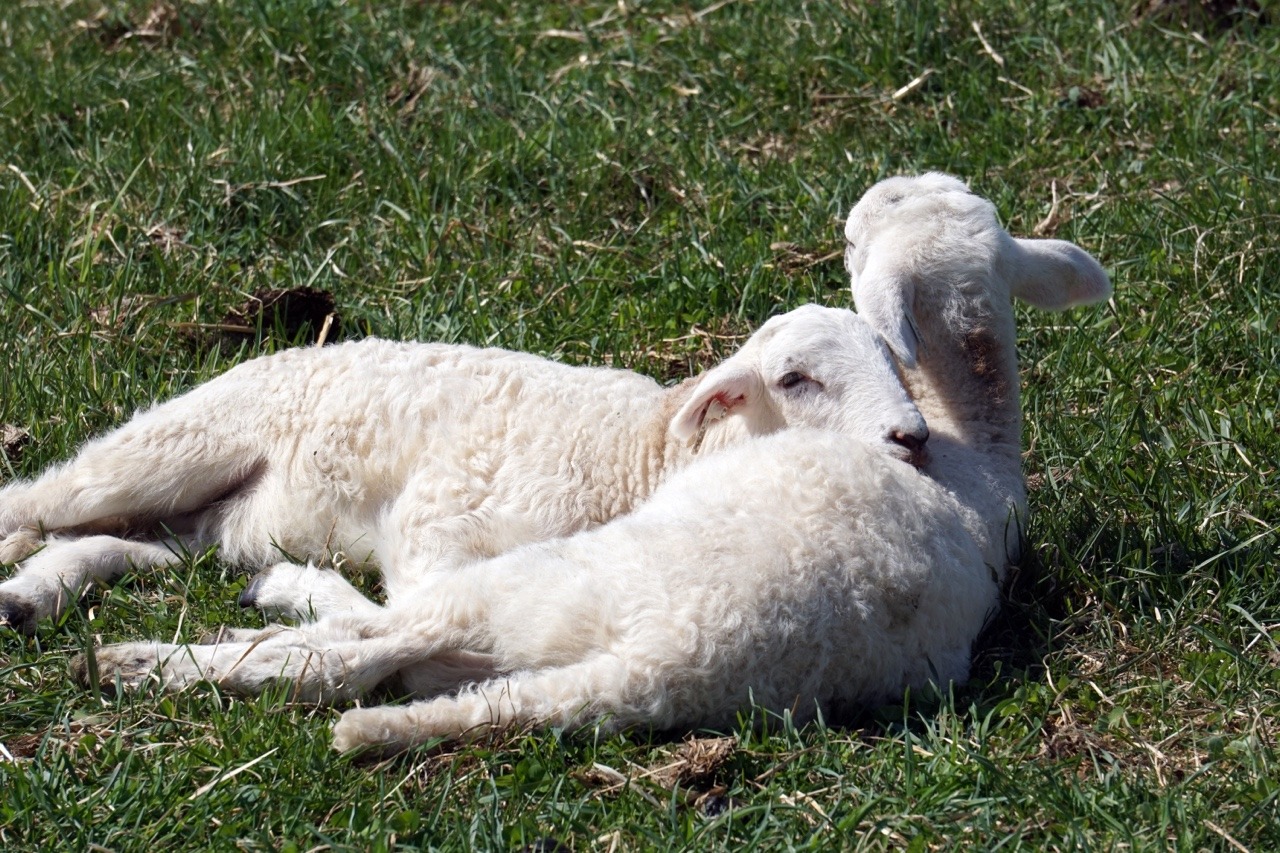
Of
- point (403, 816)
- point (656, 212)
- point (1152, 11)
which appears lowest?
point (403, 816)

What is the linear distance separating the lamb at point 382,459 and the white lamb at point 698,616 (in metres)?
0.27

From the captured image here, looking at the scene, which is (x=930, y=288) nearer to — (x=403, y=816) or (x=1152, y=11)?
(x=403, y=816)

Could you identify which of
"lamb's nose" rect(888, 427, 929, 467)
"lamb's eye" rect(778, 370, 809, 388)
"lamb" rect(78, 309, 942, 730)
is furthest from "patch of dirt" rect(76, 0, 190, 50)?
"lamb's nose" rect(888, 427, 929, 467)

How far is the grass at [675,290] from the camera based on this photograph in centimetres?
315

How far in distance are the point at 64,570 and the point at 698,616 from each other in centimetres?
191

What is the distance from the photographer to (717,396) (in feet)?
14.0

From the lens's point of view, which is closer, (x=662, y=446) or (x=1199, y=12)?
(x=662, y=446)

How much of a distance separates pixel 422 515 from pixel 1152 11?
4.78 metres

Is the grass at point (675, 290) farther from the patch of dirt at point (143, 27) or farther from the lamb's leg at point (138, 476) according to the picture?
the lamb's leg at point (138, 476)

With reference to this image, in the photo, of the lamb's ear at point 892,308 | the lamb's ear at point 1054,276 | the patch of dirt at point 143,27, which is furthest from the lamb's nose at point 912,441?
the patch of dirt at point 143,27

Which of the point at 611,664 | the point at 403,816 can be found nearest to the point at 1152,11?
the point at 611,664

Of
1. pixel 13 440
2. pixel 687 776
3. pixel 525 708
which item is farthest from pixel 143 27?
pixel 687 776

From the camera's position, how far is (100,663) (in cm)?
358

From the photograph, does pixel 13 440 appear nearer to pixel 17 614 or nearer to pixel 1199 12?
pixel 17 614
